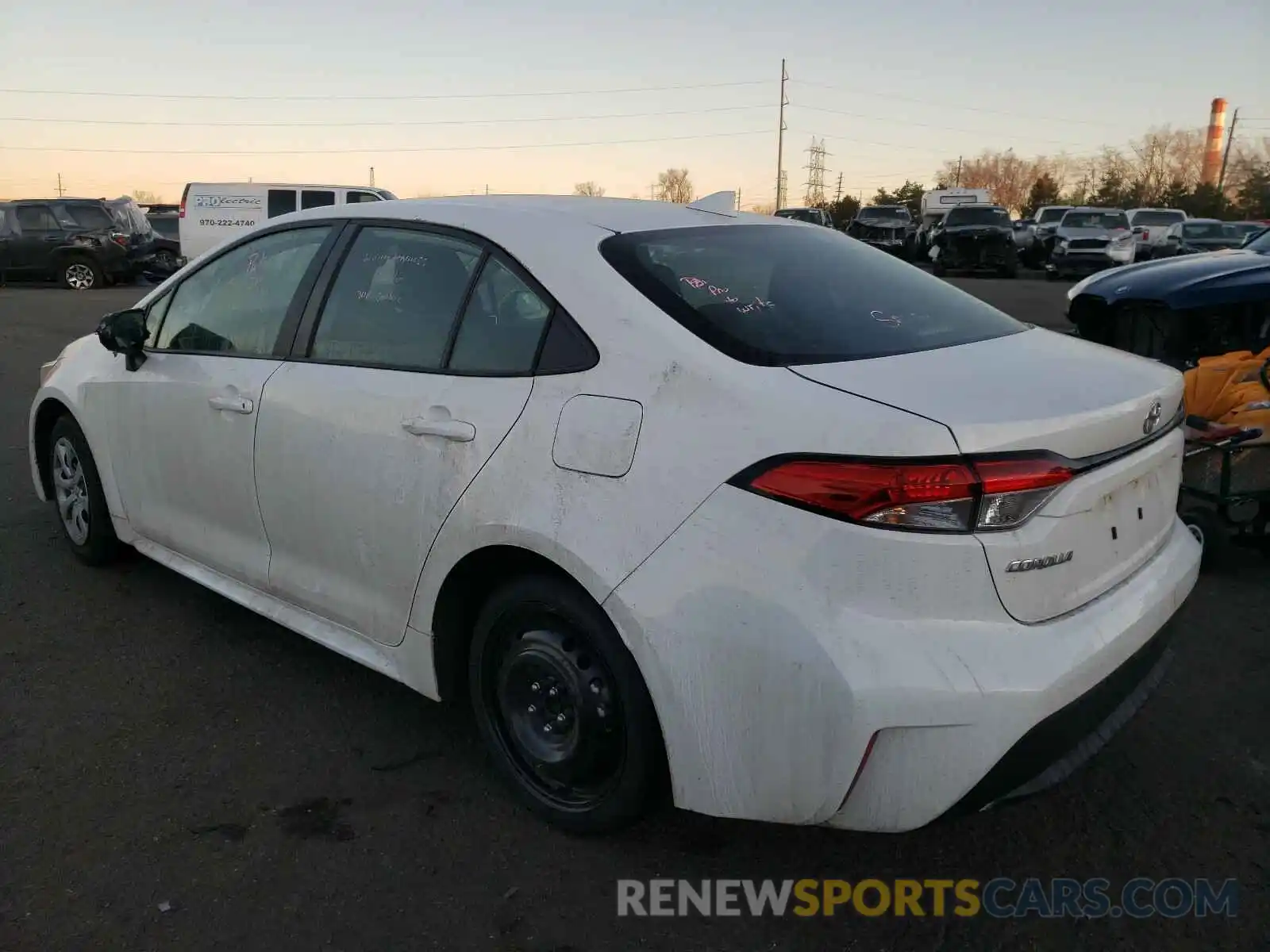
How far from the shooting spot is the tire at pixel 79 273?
22.4 metres

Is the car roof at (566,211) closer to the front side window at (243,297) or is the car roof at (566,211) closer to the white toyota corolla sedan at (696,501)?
the white toyota corolla sedan at (696,501)

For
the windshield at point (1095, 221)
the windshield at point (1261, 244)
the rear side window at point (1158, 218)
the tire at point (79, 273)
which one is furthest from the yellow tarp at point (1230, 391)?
the rear side window at point (1158, 218)

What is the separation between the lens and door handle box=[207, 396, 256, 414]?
11.2ft

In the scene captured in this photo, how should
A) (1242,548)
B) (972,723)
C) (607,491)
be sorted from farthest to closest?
(1242,548)
(607,491)
(972,723)

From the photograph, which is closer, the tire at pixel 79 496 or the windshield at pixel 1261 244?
the tire at pixel 79 496

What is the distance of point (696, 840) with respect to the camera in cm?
Result: 272

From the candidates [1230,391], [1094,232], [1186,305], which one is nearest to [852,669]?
[1230,391]

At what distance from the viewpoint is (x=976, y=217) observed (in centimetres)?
2667

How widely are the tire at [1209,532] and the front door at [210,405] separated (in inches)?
150

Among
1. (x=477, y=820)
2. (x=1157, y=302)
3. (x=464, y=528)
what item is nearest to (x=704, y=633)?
(x=464, y=528)

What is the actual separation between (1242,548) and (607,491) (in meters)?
4.07

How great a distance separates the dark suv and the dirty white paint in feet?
76.4

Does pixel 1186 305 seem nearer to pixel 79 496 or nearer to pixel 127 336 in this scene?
pixel 127 336

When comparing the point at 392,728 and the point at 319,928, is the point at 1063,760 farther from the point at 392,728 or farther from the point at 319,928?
the point at 392,728
